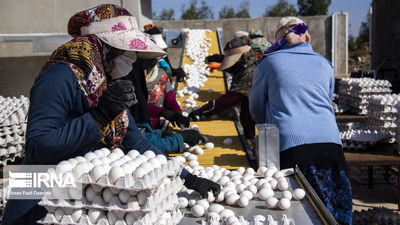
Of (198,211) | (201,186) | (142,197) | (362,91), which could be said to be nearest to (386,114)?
(362,91)

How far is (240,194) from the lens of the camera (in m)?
2.02

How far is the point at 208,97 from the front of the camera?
595cm

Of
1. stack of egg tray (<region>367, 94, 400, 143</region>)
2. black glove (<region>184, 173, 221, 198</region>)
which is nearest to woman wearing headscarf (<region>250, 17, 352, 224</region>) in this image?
black glove (<region>184, 173, 221, 198</region>)

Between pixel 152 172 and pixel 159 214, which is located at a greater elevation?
pixel 152 172

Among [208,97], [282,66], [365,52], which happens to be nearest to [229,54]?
[208,97]

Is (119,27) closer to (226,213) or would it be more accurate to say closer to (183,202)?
(183,202)

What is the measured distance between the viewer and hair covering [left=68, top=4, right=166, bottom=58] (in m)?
1.83

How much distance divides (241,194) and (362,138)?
4.07 m

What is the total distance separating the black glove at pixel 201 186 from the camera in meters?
1.92

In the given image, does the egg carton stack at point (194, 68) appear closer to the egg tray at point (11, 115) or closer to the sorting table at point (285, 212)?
the egg tray at point (11, 115)

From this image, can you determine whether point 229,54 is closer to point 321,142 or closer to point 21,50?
point 321,142

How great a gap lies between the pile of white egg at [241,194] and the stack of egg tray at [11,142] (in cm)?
219

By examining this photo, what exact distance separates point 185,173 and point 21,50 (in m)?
6.99

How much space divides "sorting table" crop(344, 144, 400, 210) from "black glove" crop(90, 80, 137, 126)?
3.81 meters
